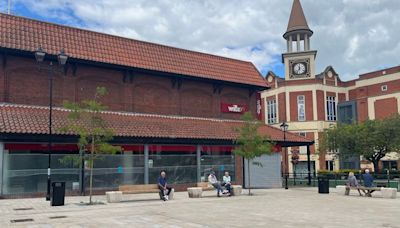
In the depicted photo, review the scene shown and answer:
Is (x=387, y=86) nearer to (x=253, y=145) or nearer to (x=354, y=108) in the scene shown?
(x=354, y=108)

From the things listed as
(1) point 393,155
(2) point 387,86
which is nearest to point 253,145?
(1) point 393,155

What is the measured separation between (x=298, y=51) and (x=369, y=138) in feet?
76.0

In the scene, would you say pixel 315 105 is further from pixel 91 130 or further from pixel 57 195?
pixel 57 195

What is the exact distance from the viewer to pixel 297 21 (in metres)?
57.6

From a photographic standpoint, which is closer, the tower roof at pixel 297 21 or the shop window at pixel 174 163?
the shop window at pixel 174 163

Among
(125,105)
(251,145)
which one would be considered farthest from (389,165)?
(125,105)

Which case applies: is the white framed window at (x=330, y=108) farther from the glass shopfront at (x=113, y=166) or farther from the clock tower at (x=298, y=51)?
the glass shopfront at (x=113, y=166)

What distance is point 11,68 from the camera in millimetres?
21531

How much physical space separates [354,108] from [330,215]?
49.5 meters

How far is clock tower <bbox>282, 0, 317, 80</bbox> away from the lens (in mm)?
57469

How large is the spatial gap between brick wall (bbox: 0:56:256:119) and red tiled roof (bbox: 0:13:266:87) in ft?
2.67

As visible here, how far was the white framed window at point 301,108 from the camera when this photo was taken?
58.3 metres

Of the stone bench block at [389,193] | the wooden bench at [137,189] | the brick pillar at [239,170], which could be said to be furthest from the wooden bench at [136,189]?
the stone bench block at [389,193]

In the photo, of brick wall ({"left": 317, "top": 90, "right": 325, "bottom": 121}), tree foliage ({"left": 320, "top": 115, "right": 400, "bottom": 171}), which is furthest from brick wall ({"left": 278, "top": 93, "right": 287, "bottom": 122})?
tree foliage ({"left": 320, "top": 115, "right": 400, "bottom": 171})
